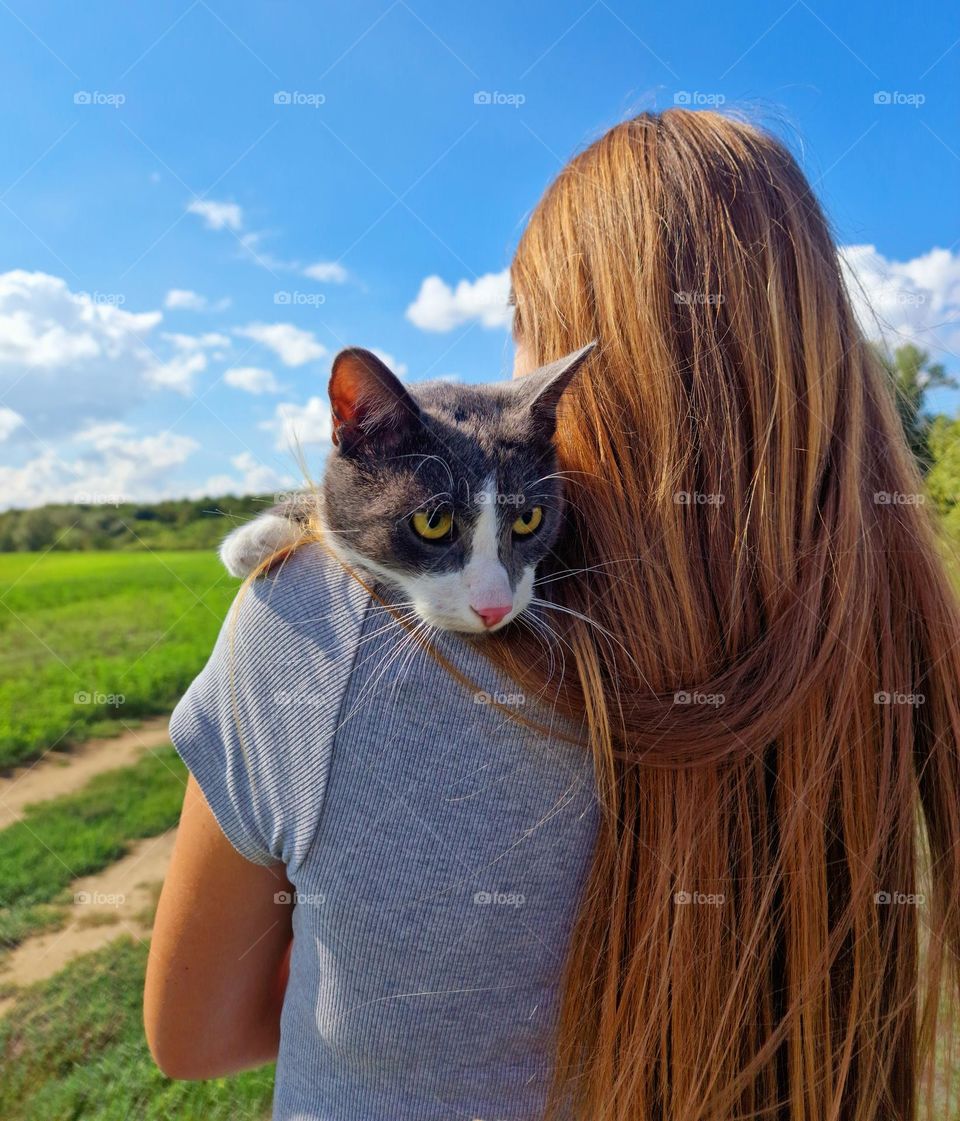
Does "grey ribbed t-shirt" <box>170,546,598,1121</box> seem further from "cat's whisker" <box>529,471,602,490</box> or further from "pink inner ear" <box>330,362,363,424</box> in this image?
"pink inner ear" <box>330,362,363,424</box>

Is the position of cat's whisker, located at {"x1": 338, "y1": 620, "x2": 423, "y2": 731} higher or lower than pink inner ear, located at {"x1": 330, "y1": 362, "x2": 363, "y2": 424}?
lower

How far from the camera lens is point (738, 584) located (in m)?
1.14

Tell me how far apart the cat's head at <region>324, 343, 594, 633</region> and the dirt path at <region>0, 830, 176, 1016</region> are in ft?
9.96

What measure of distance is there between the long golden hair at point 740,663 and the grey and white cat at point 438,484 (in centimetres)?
13

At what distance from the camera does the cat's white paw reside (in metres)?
1.72

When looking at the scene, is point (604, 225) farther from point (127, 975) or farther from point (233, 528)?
point (127, 975)

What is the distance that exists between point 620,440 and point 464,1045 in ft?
3.14

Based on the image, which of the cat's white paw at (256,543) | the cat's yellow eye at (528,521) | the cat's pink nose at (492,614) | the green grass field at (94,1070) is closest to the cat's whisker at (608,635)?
the cat's pink nose at (492,614)

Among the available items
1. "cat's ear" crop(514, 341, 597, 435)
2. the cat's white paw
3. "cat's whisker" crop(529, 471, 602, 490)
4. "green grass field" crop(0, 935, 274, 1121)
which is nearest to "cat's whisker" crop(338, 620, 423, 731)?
"cat's whisker" crop(529, 471, 602, 490)

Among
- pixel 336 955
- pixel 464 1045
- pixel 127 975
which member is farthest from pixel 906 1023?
pixel 127 975

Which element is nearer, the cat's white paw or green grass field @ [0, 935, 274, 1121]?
the cat's white paw

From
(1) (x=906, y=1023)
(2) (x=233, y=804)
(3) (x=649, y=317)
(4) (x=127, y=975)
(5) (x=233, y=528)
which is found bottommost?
(4) (x=127, y=975)

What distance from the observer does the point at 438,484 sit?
4.97 ft

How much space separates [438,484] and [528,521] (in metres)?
0.20
